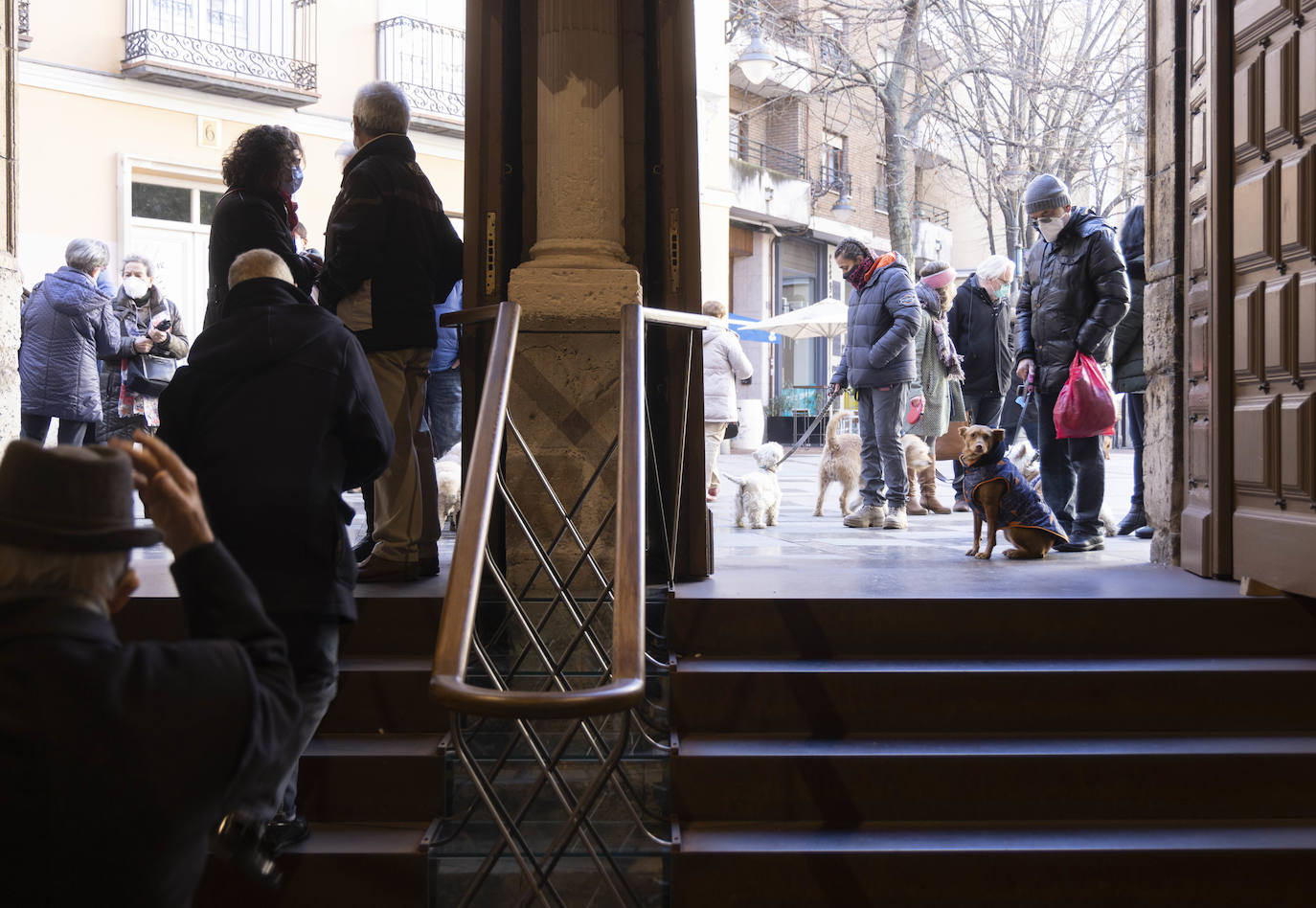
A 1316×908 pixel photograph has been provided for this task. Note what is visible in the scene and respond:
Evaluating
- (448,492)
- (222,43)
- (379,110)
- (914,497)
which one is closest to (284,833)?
(379,110)

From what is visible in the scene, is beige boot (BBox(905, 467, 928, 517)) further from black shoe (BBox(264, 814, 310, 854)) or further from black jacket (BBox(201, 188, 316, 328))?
black shoe (BBox(264, 814, 310, 854))

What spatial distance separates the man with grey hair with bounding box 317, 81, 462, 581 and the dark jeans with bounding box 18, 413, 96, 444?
2826 mm

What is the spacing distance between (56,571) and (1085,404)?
16.7 ft

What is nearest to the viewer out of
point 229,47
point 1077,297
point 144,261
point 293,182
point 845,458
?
point 293,182

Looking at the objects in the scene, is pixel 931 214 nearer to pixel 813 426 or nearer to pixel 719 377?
pixel 813 426

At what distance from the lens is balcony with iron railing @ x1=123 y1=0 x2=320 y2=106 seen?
46.4 ft

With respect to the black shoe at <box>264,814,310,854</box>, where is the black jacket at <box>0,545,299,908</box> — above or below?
above

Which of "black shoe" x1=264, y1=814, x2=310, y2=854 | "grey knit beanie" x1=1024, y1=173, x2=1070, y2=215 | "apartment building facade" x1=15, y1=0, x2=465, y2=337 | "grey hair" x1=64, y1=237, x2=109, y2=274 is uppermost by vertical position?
"apartment building facade" x1=15, y1=0, x2=465, y2=337

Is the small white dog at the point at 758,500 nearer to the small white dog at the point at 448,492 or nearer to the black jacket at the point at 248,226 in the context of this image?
the small white dog at the point at 448,492

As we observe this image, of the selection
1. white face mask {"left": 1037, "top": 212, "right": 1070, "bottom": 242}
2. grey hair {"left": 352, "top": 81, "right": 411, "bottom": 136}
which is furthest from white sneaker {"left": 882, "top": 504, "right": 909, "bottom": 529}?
grey hair {"left": 352, "top": 81, "right": 411, "bottom": 136}

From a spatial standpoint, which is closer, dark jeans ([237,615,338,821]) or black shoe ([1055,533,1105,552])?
dark jeans ([237,615,338,821])

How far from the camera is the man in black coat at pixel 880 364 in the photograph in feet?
22.6

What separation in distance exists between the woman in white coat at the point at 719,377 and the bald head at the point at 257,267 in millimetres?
5115

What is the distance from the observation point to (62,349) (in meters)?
6.54
